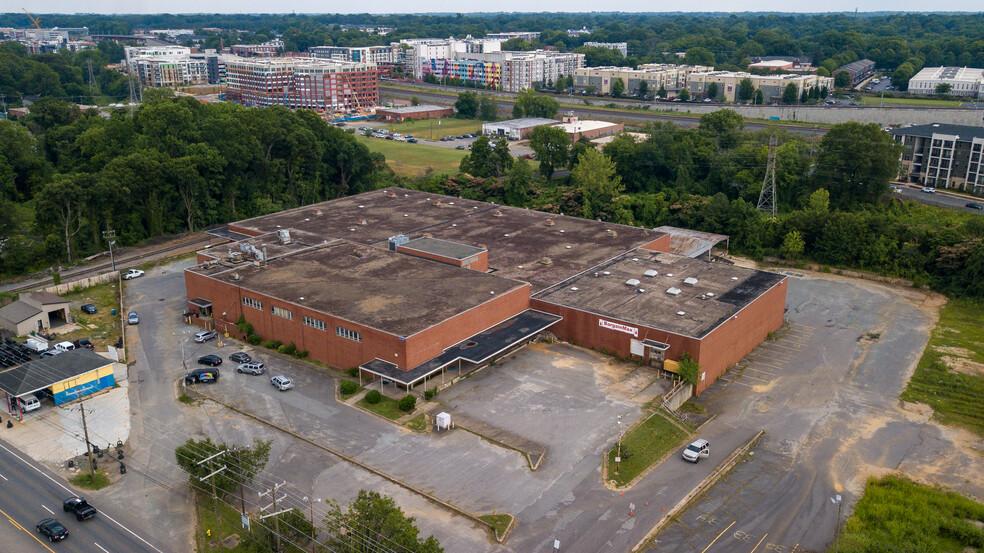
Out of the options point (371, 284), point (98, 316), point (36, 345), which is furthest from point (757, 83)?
point (36, 345)

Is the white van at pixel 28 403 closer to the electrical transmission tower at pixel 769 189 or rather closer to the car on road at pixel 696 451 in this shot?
the car on road at pixel 696 451

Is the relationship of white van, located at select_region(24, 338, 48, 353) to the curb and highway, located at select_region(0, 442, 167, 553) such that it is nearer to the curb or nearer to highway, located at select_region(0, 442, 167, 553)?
highway, located at select_region(0, 442, 167, 553)

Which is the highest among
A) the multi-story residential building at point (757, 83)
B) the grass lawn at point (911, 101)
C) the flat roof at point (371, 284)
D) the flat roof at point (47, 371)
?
the multi-story residential building at point (757, 83)

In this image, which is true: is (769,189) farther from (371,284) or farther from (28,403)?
(28,403)

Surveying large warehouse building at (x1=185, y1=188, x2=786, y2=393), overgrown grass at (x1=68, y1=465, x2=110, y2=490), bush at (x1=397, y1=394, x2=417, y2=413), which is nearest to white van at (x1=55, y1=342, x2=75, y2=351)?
large warehouse building at (x1=185, y1=188, x2=786, y2=393)

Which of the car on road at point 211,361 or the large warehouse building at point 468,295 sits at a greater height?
the large warehouse building at point 468,295

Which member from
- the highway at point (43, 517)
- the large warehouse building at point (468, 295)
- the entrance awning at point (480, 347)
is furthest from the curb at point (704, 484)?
the highway at point (43, 517)

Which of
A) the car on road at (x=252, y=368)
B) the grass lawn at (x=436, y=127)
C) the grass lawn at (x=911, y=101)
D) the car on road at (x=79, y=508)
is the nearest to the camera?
the car on road at (x=79, y=508)
